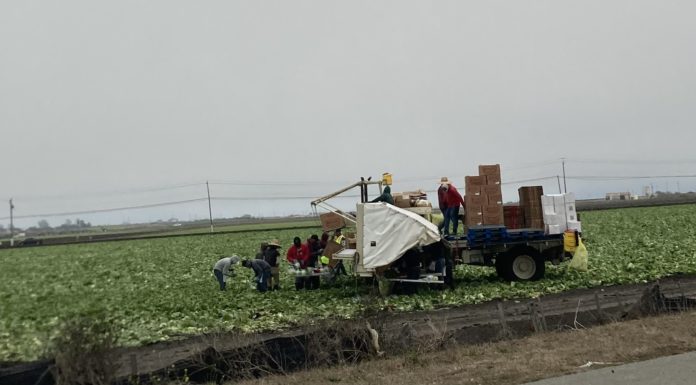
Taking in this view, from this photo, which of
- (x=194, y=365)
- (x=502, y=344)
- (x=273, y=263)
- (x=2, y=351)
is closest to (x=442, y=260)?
(x=273, y=263)

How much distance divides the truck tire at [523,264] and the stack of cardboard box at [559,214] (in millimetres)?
813

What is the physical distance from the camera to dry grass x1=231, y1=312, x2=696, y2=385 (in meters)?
7.30

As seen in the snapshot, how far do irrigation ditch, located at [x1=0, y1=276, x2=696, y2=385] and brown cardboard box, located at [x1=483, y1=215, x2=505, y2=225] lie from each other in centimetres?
450

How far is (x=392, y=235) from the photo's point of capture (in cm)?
1485

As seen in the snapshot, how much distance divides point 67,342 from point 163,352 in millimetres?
3399

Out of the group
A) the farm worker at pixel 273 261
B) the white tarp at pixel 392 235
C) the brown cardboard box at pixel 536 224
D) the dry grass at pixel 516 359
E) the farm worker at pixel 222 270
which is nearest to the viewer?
the dry grass at pixel 516 359

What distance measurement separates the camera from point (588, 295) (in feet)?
46.8

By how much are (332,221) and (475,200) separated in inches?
169

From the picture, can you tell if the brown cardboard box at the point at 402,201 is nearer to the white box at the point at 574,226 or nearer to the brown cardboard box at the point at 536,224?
the brown cardboard box at the point at 536,224

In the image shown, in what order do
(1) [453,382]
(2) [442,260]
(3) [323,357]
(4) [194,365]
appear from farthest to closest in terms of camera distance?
(2) [442,260] < (3) [323,357] < (4) [194,365] < (1) [453,382]

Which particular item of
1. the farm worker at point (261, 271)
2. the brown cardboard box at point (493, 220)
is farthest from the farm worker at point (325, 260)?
the brown cardboard box at point (493, 220)

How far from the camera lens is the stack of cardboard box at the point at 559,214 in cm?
1655

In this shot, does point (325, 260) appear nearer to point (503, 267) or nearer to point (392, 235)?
point (392, 235)

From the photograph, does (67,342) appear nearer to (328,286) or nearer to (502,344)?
(502,344)
